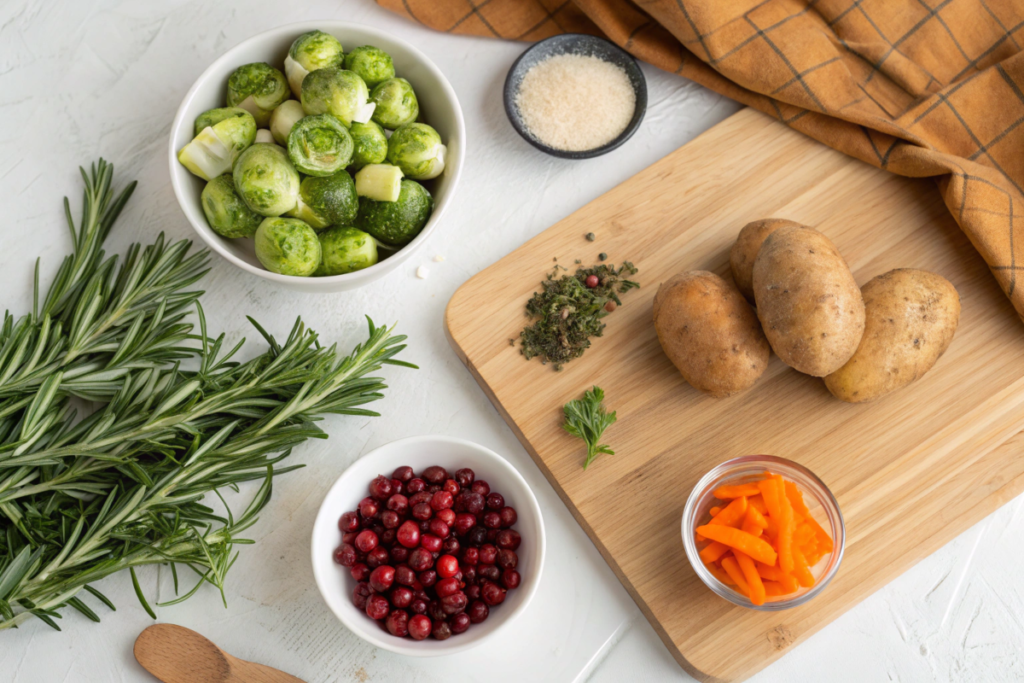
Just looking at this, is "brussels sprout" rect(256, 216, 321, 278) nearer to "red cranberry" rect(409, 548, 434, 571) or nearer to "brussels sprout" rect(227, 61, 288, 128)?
"brussels sprout" rect(227, 61, 288, 128)

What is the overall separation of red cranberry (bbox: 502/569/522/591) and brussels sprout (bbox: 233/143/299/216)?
0.93m

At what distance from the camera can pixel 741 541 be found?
1.56m

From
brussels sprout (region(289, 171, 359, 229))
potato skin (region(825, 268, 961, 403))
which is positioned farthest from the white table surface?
potato skin (region(825, 268, 961, 403))

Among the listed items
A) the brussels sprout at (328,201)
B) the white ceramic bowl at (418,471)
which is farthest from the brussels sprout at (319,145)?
the white ceramic bowl at (418,471)

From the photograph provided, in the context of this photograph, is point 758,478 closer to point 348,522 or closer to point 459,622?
point 459,622

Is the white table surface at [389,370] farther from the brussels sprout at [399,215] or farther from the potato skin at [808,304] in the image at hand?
the potato skin at [808,304]

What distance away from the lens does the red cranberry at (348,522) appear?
5.34 ft

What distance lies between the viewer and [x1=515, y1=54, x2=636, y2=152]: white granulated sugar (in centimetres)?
188

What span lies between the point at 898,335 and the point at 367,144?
1.26 m

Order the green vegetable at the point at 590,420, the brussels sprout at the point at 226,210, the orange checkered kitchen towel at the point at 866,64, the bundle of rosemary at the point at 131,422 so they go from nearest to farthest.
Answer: the bundle of rosemary at the point at 131,422 → the brussels sprout at the point at 226,210 → the green vegetable at the point at 590,420 → the orange checkered kitchen towel at the point at 866,64

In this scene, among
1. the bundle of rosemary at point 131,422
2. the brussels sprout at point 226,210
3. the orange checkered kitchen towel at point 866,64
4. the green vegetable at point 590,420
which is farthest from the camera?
the orange checkered kitchen towel at point 866,64

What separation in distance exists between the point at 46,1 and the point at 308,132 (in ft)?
3.26

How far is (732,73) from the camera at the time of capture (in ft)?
6.19

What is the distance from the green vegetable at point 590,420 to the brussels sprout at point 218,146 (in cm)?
95
